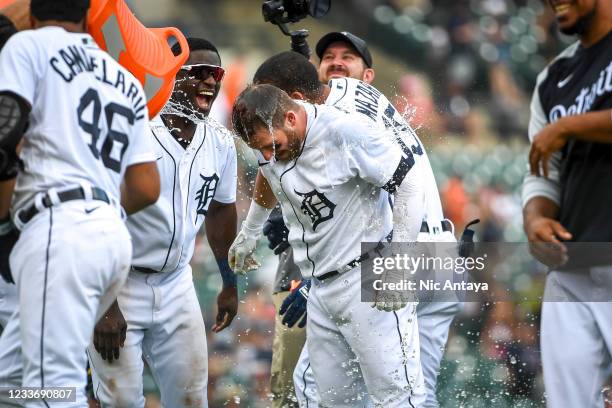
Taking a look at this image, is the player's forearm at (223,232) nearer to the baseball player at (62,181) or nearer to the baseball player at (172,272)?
the baseball player at (172,272)

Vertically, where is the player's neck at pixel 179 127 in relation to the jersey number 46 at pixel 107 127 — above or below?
above

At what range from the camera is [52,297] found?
4.02m

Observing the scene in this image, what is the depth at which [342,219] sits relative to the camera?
18.2 feet

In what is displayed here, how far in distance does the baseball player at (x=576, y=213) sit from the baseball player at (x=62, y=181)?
1.75 metres

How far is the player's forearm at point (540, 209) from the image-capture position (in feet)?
14.9

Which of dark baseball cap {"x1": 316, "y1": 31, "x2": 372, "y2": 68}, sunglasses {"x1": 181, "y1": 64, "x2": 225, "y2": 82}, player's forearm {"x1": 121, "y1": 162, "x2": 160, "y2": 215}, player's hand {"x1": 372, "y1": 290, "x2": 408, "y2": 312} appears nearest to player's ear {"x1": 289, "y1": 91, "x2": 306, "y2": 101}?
sunglasses {"x1": 181, "y1": 64, "x2": 225, "y2": 82}

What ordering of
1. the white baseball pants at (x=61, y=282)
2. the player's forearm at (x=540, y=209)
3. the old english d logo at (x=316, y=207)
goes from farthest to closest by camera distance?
1. the old english d logo at (x=316, y=207)
2. the player's forearm at (x=540, y=209)
3. the white baseball pants at (x=61, y=282)

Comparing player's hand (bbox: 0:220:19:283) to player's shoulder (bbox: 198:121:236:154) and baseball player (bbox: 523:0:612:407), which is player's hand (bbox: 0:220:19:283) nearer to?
player's shoulder (bbox: 198:121:236:154)

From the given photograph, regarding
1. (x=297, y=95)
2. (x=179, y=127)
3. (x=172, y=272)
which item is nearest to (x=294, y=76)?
(x=297, y=95)

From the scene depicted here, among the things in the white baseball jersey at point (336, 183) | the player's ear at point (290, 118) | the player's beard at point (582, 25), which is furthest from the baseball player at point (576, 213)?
the player's ear at point (290, 118)

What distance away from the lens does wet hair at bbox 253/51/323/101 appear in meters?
6.23

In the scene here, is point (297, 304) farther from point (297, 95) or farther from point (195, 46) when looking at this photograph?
point (195, 46)

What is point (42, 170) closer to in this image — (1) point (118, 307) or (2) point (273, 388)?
(1) point (118, 307)

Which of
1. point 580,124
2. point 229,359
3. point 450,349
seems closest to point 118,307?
point 580,124
